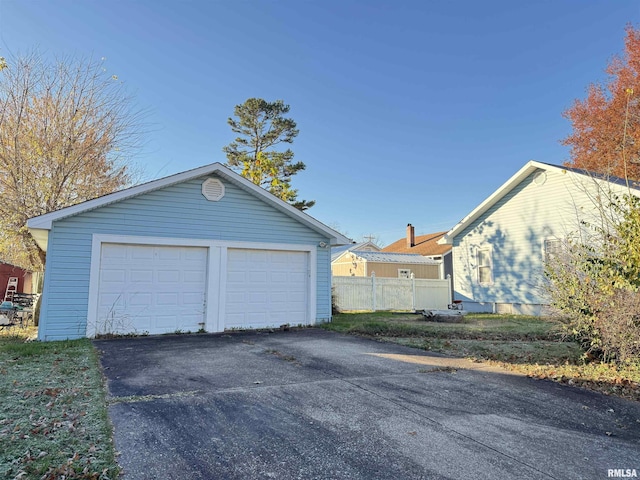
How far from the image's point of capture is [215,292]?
10242 millimetres

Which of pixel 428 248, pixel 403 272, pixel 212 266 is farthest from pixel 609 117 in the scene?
pixel 212 266

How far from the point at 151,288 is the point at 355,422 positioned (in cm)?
742

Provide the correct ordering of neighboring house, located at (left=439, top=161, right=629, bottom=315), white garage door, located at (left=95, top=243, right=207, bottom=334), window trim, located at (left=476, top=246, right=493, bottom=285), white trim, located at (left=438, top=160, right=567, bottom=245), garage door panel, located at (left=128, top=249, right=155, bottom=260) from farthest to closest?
1. window trim, located at (left=476, top=246, right=493, bottom=285)
2. white trim, located at (left=438, top=160, right=567, bottom=245)
3. neighboring house, located at (left=439, top=161, right=629, bottom=315)
4. garage door panel, located at (left=128, top=249, right=155, bottom=260)
5. white garage door, located at (left=95, top=243, right=207, bottom=334)

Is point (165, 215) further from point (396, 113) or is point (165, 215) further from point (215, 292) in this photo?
point (396, 113)

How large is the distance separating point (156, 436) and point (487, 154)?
2410 cm

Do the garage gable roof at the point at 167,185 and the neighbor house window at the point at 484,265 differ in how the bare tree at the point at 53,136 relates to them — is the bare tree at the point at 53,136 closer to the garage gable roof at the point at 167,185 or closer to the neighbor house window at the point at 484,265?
the garage gable roof at the point at 167,185

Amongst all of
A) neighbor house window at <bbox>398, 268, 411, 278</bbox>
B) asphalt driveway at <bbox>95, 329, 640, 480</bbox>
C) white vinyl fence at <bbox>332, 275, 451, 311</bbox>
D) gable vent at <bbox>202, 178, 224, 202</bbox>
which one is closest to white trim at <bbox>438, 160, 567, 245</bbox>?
white vinyl fence at <bbox>332, 275, 451, 311</bbox>

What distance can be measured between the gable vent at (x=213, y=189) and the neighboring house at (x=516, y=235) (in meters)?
10.9

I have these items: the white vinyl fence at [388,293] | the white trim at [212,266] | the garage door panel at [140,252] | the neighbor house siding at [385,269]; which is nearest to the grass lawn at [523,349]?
the white trim at [212,266]

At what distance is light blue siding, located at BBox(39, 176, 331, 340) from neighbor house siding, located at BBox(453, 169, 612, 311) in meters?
8.56

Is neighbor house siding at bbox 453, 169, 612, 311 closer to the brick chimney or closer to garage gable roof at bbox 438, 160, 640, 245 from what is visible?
garage gable roof at bbox 438, 160, 640, 245

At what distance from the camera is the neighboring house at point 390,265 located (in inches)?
1033

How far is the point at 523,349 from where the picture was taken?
793 cm

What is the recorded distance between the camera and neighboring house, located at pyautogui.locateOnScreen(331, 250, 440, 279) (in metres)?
26.2
